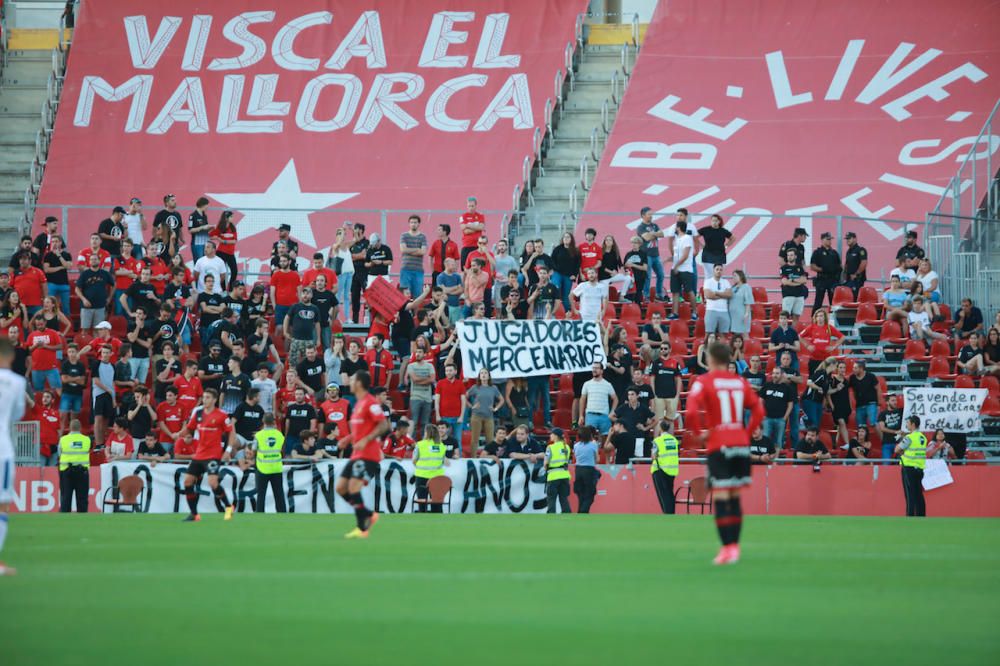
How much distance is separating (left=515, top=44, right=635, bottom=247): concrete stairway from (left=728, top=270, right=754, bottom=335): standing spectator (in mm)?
7884

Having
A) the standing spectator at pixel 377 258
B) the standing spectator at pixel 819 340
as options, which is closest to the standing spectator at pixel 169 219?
the standing spectator at pixel 377 258

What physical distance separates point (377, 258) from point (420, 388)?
370 centimetres

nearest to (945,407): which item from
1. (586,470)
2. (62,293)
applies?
(586,470)

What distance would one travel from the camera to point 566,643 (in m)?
7.96

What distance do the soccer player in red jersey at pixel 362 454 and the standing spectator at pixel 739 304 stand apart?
42.6 ft

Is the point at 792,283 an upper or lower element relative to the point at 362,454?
upper

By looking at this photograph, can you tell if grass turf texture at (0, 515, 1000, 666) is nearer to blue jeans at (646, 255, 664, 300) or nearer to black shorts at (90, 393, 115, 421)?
black shorts at (90, 393, 115, 421)

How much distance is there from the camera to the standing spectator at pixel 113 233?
94.0 ft

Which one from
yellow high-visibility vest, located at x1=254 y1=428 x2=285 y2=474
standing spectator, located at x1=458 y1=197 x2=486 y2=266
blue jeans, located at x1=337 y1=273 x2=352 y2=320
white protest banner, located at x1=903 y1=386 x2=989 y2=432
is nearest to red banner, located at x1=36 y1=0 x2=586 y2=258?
standing spectator, located at x1=458 y1=197 x2=486 y2=266

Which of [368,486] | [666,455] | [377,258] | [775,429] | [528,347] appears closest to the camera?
[666,455]

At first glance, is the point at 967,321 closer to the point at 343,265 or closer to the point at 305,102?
the point at 343,265

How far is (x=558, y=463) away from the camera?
24.4 metres

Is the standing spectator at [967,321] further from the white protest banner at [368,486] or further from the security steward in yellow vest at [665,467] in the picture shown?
the white protest banner at [368,486]

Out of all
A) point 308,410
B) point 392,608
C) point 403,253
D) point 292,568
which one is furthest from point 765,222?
point 392,608
